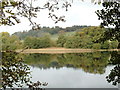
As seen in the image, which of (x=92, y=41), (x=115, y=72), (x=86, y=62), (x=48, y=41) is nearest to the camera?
(x=115, y=72)

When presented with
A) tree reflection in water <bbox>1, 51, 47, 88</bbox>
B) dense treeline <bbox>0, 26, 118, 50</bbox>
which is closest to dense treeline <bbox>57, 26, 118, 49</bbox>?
dense treeline <bbox>0, 26, 118, 50</bbox>

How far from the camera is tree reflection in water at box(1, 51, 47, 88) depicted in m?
0.78

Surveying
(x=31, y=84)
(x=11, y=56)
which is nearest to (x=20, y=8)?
(x=11, y=56)

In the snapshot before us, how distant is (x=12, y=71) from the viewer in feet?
2.60

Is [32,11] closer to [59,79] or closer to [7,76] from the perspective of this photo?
[7,76]

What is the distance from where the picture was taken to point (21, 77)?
32.1 inches

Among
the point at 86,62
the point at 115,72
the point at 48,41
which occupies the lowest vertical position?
the point at 86,62

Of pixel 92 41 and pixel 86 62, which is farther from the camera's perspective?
pixel 86 62

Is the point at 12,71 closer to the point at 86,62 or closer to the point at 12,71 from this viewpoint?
the point at 12,71

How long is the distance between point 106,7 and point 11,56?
0.57 m

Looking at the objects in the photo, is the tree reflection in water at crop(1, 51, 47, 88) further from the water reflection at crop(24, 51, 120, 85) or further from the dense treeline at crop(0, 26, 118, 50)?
the water reflection at crop(24, 51, 120, 85)

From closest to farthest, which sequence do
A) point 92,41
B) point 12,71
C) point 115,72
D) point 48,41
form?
point 12,71, point 115,72, point 92,41, point 48,41

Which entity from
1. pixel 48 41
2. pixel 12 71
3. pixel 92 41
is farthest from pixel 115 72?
pixel 48 41

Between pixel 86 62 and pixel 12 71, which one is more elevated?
pixel 12 71
